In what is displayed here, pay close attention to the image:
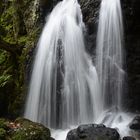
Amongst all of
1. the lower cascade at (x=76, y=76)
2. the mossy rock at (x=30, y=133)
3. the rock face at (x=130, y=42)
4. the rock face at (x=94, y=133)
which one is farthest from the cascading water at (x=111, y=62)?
the mossy rock at (x=30, y=133)

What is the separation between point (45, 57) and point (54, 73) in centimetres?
76

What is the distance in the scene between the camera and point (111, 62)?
10.5m

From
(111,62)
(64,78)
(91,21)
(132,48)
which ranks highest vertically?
(91,21)

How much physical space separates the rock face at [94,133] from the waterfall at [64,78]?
1955 mm

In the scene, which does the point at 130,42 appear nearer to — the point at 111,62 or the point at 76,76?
the point at 111,62

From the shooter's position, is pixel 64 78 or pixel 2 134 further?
pixel 64 78

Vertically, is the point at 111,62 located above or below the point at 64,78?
above

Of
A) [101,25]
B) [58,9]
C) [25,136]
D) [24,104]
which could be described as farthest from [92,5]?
[25,136]

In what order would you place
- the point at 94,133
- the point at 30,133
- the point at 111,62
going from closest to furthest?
1. the point at 94,133
2. the point at 30,133
3. the point at 111,62

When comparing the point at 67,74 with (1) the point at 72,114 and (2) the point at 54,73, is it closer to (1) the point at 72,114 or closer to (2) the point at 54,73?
(2) the point at 54,73

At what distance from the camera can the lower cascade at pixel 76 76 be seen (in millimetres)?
10320

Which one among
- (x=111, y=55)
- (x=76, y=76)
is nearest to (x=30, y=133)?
(x=76, y=76)

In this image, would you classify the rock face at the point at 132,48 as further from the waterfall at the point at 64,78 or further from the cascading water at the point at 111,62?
the waterfall at the point at 64,78

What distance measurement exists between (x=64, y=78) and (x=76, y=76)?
1.61 ft
